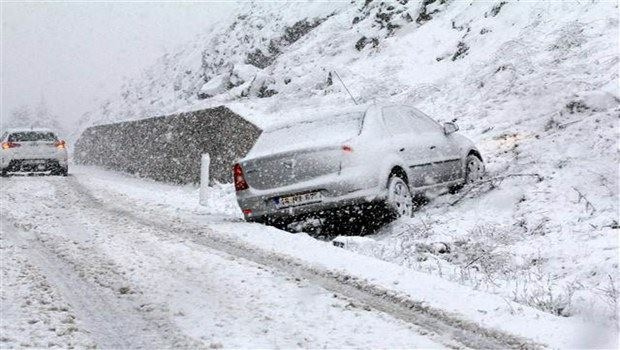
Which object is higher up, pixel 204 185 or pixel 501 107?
pixel 501 107

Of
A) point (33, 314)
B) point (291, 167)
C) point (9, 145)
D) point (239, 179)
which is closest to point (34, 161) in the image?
point (9, 145)

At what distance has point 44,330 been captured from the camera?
3691mm

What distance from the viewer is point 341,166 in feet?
23.3

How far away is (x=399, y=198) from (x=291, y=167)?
140cm

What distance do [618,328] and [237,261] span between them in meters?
3.19

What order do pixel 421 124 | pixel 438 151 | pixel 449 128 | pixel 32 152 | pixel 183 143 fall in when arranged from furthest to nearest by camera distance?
pixel 32 152 < pixel 183 143 < pixel 449 128 < pixel 421 124 < pixel 438 151

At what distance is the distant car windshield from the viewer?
7528mm

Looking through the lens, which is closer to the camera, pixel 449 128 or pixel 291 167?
pixel 291 167

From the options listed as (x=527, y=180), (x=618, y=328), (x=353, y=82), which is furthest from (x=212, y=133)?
(x=618, y=328)

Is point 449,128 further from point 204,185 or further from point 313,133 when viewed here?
point 204,185

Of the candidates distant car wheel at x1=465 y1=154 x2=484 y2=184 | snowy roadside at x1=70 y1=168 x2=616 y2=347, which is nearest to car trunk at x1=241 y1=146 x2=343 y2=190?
snowy roadside at x1=70 y1=168 x2=616 y2=347

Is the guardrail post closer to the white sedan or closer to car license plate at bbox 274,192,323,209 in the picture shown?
car license plate at bbox 274,192,323,209

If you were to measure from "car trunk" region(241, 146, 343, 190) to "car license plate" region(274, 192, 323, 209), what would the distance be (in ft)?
0.55

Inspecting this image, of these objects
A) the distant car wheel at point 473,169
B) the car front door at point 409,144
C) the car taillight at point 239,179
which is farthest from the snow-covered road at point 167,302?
the distant car wheel at point 473,169
